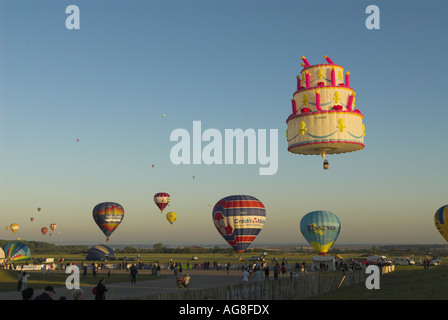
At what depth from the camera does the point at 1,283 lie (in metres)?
35.2

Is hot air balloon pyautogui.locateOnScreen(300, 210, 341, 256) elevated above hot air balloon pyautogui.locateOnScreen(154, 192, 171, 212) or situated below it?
below

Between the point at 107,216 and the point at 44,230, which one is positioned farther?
the point at 44,230

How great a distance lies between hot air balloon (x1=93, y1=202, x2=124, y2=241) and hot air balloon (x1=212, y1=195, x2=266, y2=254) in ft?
75.8

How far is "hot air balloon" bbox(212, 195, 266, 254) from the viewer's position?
187 ft

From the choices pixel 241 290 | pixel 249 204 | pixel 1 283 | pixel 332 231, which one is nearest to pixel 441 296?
pixel 241 290

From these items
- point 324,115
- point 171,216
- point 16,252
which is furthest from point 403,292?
point 171,216

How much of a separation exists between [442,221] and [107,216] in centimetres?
4808

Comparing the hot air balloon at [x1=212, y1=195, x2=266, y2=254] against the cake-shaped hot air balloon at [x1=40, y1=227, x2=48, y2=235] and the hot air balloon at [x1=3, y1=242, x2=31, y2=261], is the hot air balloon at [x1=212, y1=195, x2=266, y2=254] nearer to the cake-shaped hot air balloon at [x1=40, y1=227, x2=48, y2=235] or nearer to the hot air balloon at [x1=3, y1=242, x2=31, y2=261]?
the hot air balloon at [x1=3, y1=242, x2=31, y2=261]

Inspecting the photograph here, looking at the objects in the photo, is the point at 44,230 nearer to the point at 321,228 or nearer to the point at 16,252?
the point at 16,252

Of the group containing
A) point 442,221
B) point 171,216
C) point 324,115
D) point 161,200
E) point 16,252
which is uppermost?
point 324,115

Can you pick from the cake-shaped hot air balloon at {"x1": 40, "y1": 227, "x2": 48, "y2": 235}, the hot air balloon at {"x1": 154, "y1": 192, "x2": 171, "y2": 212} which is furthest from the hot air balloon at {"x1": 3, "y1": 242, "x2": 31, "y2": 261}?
the cake-shaped hot air balloon at {"x1": 40, "y1": 227, "x2": 48, "y2": 235}

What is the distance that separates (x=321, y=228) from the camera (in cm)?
6278

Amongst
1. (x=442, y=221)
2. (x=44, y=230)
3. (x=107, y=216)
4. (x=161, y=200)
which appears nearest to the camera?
(x=442, y=221)
